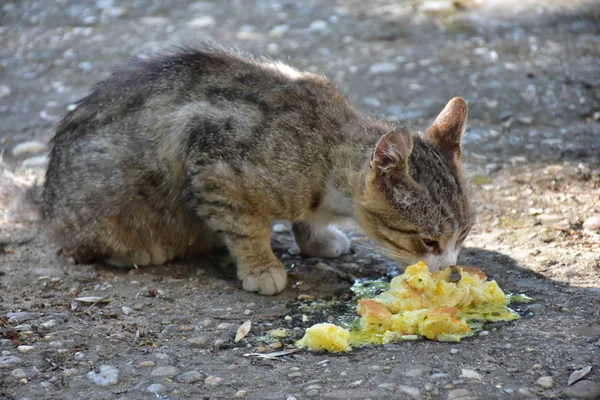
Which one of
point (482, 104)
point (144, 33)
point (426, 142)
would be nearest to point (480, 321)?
point (426, 142)

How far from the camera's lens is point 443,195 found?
4270 mm

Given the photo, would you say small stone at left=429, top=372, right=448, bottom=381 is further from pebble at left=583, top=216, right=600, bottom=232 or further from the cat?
pebble at left=583, top=216, right=600, bottom=232

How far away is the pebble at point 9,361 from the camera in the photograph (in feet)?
11.8

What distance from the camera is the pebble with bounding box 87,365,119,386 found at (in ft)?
11.5

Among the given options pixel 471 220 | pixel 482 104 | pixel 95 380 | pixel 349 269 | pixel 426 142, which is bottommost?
pixel 95 380

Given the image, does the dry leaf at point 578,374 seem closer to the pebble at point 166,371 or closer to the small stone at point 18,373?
the pebble at point 166,371

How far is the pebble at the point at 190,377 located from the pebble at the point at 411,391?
0.90 metres

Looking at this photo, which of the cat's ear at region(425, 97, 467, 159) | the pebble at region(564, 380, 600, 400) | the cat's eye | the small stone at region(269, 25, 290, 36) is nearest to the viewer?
the pebble at region(564, 380, 600, 400)

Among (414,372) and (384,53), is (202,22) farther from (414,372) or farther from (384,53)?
(414,372)

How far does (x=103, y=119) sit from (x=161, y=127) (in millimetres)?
448

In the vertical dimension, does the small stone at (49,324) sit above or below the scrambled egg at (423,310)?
below

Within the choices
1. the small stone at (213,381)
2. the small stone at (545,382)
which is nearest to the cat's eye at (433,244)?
the small stone at (545,382)

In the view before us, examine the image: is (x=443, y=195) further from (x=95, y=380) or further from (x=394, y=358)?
(x=95, y=380)

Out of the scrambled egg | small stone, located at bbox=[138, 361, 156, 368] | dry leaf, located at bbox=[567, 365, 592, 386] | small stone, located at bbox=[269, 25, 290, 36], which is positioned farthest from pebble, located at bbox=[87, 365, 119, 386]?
small stone, located at bbox=[269, 25, 290, 36]
